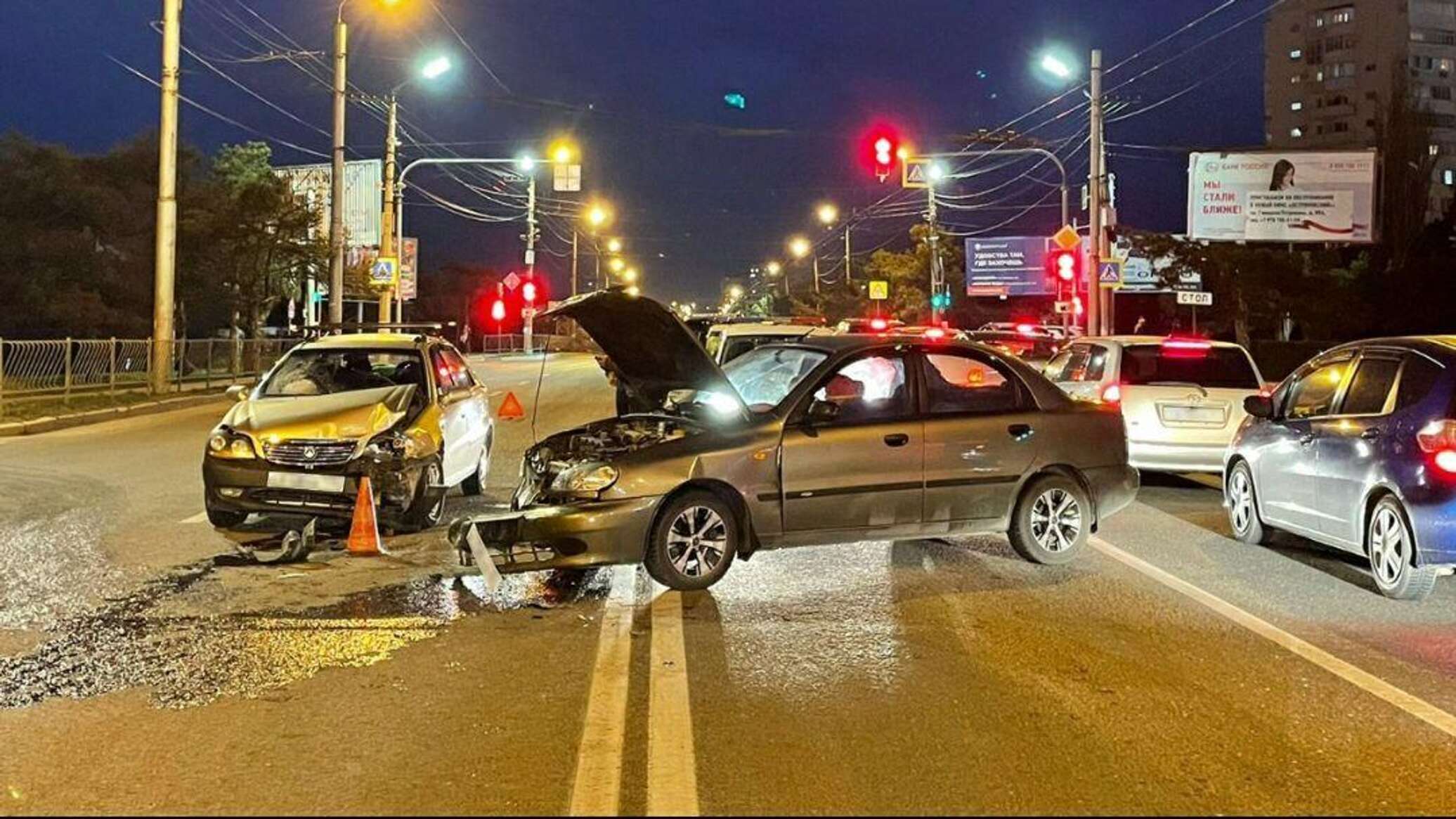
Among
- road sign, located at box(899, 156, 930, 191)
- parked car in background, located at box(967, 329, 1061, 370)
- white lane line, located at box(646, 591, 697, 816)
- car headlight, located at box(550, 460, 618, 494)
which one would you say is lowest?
white lane line, located at box(646, 591, 697, 816)

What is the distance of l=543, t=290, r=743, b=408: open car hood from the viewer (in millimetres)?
8438

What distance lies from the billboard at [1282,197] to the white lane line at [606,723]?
31.8 metres

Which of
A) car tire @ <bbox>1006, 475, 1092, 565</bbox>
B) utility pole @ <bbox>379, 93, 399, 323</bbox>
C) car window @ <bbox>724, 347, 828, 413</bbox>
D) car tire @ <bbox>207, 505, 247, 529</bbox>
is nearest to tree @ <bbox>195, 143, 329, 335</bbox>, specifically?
utility pole @ <bbox>379, 93, 399, 323</bbox>

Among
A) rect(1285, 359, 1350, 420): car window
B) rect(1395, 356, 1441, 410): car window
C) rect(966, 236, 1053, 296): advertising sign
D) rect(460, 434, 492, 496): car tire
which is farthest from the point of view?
rect(966, 236, 1053, 296): advertising sign

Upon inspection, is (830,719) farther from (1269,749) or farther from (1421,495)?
(1421,495)

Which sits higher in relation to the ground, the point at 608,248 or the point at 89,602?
the point at 608,248

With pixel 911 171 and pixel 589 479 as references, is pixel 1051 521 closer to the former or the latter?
pixel 589 479

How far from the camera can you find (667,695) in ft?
18.5

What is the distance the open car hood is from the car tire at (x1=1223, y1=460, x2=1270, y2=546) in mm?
4311

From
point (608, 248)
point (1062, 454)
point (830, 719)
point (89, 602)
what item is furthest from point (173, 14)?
point (608, 248)

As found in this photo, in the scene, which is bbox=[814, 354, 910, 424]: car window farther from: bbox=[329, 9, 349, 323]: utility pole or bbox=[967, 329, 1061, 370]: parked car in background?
bbox=[329, 9, 349, 323]: utility pole

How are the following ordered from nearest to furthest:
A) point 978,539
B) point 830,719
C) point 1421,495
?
point 830,719, point 1421,495, point 978,539

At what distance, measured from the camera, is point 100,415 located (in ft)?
71.9

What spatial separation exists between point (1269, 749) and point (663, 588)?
388 centimetres
